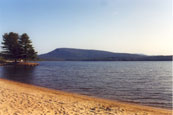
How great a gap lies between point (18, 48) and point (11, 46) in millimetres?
4440

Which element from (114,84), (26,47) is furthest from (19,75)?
(26,47)

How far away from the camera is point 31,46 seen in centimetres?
7162

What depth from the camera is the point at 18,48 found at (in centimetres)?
6931

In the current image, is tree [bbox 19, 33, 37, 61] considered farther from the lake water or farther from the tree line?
the lake water

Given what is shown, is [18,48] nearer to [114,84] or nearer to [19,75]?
[19,75]

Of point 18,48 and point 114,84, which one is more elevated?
point 18,48

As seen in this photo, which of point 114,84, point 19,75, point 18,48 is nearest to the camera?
point 114,84

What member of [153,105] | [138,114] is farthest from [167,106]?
[138,114]

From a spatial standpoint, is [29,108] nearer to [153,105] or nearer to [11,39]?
[153,105]

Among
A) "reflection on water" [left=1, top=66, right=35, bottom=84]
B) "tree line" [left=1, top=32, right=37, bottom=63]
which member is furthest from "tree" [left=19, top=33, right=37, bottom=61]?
"reflection on water" [left=1, top=66, right=35, bottom=84]

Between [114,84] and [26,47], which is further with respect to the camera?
[26,47]

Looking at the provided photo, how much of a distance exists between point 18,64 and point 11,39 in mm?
12893

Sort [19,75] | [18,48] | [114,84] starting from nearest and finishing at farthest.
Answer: [114,84] < [19,75] < [18,48]

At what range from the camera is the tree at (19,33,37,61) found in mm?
70000
